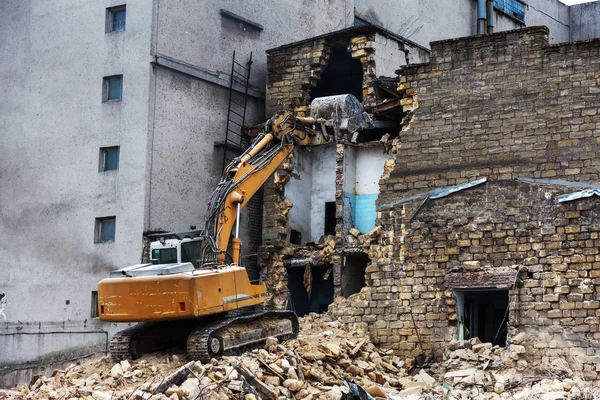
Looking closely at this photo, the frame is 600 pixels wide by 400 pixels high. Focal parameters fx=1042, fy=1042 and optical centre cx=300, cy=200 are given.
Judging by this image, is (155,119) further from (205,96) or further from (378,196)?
(378,196)

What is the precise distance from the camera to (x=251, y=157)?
19.2m

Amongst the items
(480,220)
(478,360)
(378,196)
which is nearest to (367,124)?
(378,196)

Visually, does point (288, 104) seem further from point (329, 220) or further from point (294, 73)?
point (329, 220)

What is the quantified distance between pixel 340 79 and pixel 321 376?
11.8 metres

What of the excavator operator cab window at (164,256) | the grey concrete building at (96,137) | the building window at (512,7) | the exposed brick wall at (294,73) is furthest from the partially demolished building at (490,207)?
the building window at (512,7)

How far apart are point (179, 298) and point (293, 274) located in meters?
8.49

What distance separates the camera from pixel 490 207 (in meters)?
19.7

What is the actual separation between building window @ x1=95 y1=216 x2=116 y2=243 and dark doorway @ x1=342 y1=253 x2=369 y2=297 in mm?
5236

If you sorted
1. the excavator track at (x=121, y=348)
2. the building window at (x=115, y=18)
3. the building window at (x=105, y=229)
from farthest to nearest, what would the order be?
the building window at (x=115, y=18)
the building window at (x=105, y=229)
the excavator track at (x=121, y=348)

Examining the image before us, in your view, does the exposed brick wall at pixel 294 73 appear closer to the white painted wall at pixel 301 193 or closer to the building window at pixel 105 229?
the white painted wall at pixel 301 193

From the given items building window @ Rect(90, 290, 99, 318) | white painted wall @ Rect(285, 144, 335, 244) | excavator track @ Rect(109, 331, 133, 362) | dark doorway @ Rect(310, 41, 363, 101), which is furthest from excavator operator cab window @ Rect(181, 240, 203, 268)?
dark doorway @ Rect(310, 41, 363, 101)

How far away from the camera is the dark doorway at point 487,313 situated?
20.8 meters

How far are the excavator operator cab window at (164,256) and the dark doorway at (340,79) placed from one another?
901 cm

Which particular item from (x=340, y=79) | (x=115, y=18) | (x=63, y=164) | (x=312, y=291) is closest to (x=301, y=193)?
(x=312, y=291)
